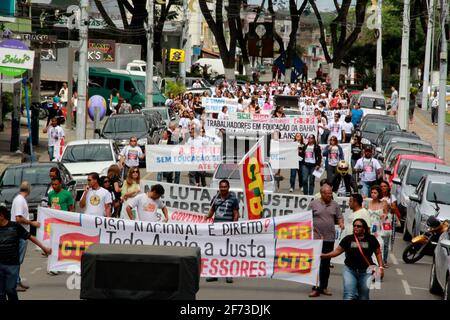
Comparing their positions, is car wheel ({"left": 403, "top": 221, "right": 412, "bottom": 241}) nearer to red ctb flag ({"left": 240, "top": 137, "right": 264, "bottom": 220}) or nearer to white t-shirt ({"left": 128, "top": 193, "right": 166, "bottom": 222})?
red ctb flag ({"left": 240, "top": 137, "right": 264, "bottom": 220})

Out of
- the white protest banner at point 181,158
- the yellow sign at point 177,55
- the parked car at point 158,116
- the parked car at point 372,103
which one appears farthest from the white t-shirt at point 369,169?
the yellow sign at point 177,55

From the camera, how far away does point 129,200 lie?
18656 millimetres

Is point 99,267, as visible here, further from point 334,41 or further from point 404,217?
point 334,41

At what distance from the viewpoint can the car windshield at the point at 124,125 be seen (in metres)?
37.3

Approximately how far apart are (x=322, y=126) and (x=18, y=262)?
2210cm

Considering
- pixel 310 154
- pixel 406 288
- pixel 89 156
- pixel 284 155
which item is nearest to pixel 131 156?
pixel 89 156

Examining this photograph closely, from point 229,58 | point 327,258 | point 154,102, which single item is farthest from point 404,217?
point 229,58

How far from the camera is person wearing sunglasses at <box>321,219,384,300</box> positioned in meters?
14.0

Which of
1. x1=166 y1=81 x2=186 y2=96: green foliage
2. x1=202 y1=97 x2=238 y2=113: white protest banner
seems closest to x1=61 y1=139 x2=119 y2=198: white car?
x1=202 y1=97 x2=238 y2=113: white protest banner

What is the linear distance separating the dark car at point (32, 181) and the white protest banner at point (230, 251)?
6.52 metres

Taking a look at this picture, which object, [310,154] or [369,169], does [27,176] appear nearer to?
[369,169]

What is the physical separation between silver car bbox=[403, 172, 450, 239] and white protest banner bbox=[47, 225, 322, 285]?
5.42 metres

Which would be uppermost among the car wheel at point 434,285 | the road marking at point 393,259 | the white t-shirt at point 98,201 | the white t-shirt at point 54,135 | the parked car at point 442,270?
the white t-shirt at point 54,135

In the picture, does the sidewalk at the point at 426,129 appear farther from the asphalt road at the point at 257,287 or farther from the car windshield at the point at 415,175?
the asphalt road at the point at 257,287
